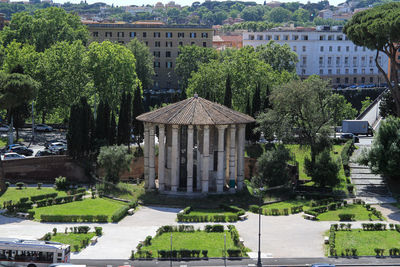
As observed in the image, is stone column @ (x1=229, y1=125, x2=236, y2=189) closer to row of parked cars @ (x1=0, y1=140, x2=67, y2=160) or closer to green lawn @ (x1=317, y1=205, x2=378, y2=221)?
green lawn @ (x1=317, y1=205, x2=378, y2=221)

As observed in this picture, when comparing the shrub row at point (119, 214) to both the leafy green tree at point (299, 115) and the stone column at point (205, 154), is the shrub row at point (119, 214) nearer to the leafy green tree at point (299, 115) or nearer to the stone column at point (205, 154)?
the stone column at point (205, 154)

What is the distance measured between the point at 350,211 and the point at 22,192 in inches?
1483

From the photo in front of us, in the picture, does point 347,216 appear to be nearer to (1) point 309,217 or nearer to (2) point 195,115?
(1) point 309,217

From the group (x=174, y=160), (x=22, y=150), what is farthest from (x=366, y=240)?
(x=22, y=150)

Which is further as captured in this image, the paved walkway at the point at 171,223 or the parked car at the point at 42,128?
the parked car at the point at 42,128

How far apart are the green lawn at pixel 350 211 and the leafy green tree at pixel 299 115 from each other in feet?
38.3

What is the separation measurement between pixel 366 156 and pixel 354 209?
1053 cm

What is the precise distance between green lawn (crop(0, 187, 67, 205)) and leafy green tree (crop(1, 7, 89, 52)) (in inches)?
2403

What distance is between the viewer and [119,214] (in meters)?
68.8

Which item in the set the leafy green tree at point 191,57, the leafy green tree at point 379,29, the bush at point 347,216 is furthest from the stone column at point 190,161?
the leafy green tree at point 191,57

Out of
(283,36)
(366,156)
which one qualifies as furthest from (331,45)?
(366,156)

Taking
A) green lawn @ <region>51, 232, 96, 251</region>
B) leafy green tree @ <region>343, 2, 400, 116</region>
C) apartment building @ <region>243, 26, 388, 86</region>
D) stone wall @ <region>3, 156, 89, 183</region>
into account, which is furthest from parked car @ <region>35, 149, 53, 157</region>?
apartment building @ <region>243, 26, 388, 86</region>

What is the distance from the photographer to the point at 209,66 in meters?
124

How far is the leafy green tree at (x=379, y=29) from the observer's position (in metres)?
86.9
